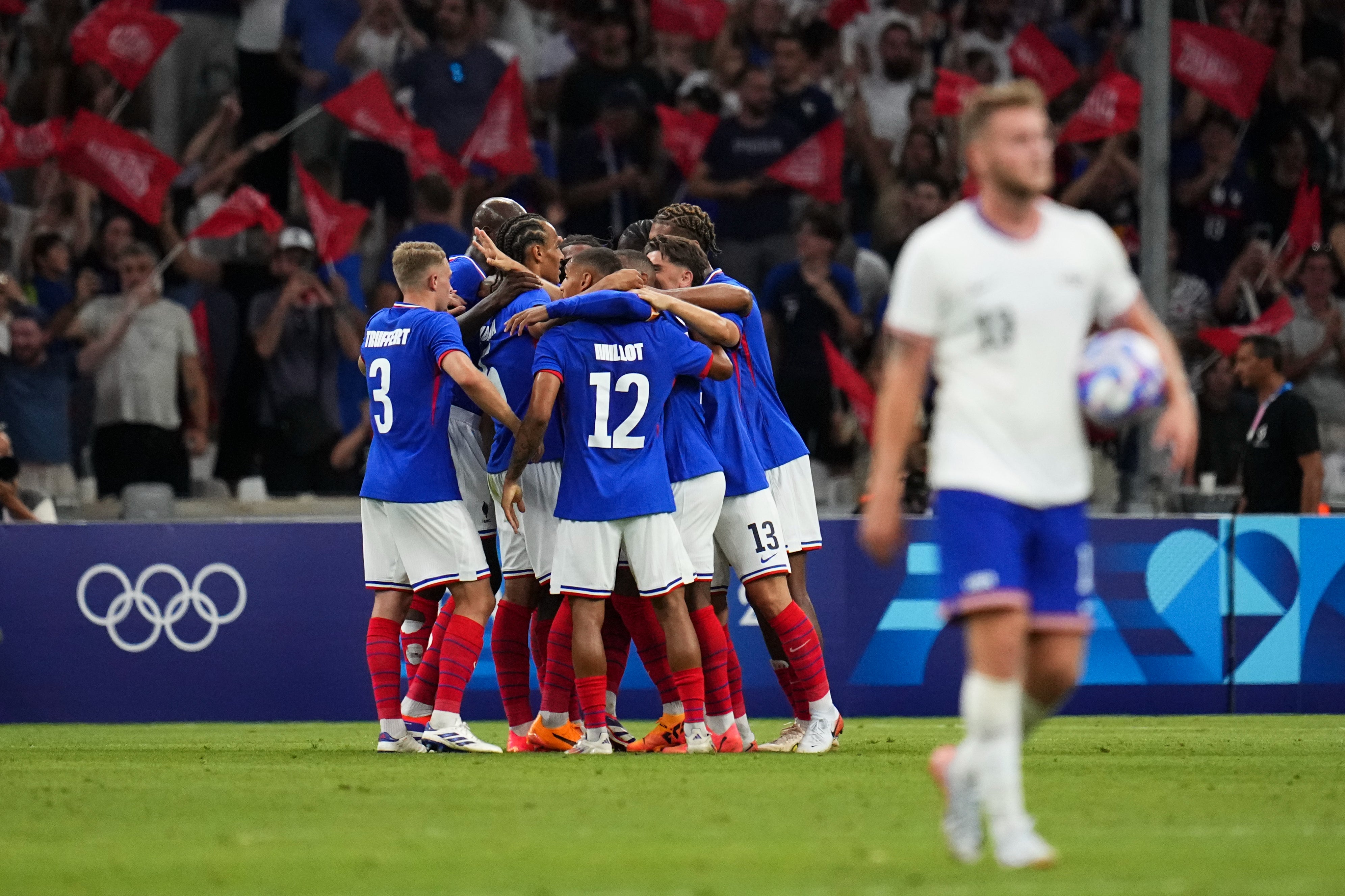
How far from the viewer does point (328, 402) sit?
14.8 m

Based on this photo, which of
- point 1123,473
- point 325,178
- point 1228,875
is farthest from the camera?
point 325,178

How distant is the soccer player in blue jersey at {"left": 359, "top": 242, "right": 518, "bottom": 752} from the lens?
9.16 m

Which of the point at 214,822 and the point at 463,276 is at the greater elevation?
the point at 463,276

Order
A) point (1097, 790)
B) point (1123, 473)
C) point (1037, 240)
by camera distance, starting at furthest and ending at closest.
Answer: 1. point (1123, 473)
2. point (1097, 790)
3. point (1037, 240)

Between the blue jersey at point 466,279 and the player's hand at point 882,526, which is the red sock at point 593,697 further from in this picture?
the player's hand at point 882,526

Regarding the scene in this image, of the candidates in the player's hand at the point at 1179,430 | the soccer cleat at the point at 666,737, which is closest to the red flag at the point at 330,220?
the soccer cleat at the point at 666,737

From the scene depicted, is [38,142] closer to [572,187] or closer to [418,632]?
[572,187]

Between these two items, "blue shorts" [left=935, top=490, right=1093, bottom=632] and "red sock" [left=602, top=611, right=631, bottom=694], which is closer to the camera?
"blue shorts" [left=935, top=490, right=1093, bottom=632]

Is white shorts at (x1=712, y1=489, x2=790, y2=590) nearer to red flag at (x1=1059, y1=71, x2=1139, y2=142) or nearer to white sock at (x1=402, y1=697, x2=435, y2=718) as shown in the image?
white sock at (x1=402, y1=697, x2=435, y2=718)

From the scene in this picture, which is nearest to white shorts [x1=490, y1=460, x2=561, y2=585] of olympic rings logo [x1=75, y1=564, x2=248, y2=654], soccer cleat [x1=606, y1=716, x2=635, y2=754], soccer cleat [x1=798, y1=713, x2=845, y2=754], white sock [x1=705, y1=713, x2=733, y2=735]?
soccer cleat [x1=606, y1=716, x2=635, y2=754]

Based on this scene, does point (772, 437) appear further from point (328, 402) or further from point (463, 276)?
point (328, 402)

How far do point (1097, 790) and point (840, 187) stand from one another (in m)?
9.27

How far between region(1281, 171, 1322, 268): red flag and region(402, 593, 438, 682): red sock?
9209mm

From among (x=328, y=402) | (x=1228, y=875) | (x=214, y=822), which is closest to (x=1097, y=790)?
(x=1228, y=875)
